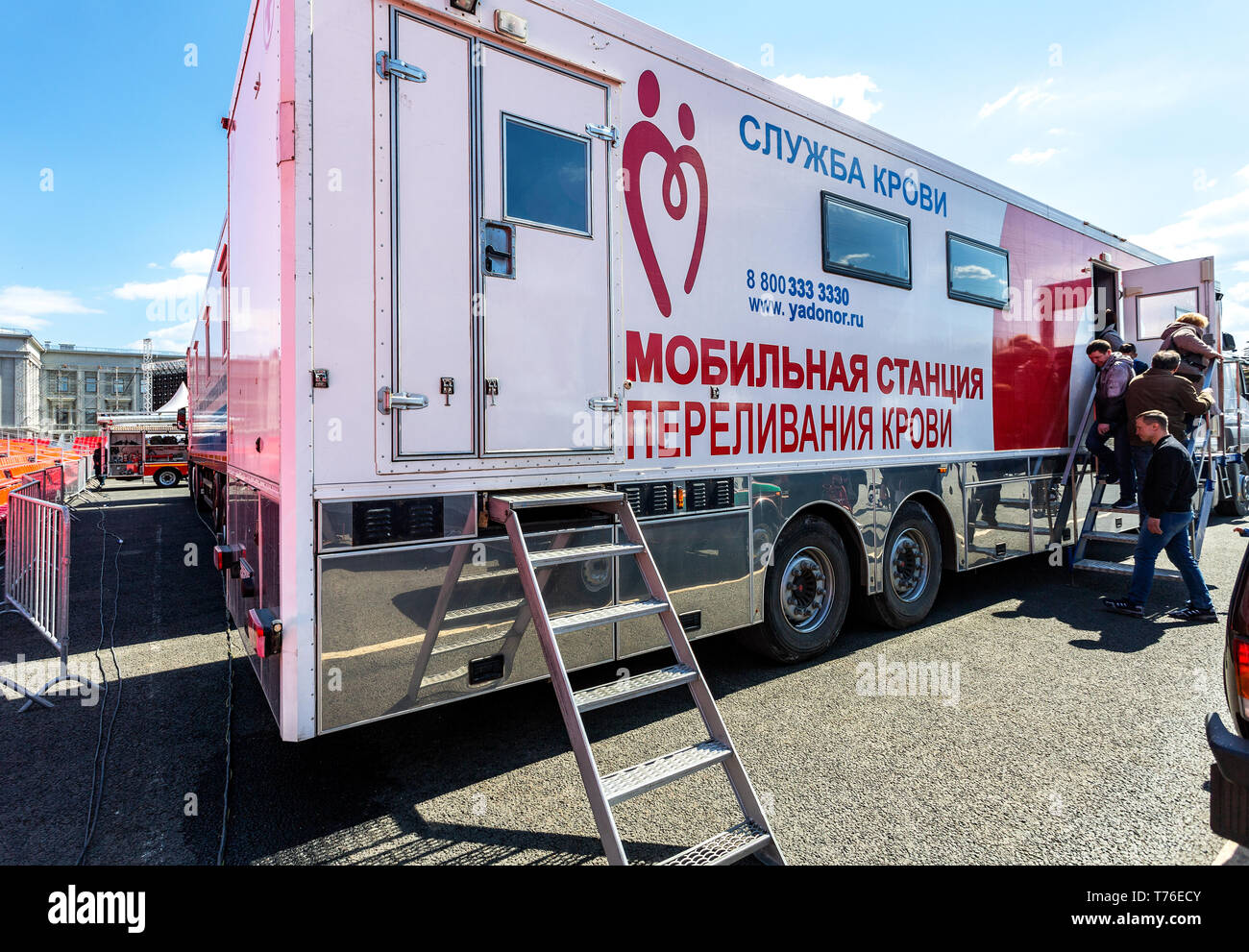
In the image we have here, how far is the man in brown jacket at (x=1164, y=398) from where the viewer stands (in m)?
6.20

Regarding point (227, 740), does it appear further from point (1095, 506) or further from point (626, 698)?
point (1095, 506)

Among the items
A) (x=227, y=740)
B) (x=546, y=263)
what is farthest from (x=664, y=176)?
(x=227, y=740)

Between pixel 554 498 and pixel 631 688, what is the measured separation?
881 mm

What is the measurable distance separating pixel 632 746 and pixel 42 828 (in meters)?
2.54

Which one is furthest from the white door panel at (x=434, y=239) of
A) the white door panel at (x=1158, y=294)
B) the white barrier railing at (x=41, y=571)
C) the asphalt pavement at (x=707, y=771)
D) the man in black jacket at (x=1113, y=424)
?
the white door panel at (x=1158, y=294)

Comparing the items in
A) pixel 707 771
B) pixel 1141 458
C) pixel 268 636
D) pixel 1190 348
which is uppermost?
pixel 1190 348

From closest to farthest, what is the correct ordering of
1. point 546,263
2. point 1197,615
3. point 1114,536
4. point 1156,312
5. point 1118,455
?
point 546,263, point 1197,615, point 1114,536, point 1118,455, point 1156,312

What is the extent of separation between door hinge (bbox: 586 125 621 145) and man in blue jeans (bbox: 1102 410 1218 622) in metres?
4.91

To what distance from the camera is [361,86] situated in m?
2.80

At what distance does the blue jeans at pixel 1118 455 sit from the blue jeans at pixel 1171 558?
1276 mm

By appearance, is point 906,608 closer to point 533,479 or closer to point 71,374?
point 533,479

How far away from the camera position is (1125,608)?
231 inches

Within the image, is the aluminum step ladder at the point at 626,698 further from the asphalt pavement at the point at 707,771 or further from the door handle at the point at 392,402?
the door handle at the point at 392,402

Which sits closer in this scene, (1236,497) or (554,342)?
(554,342)
